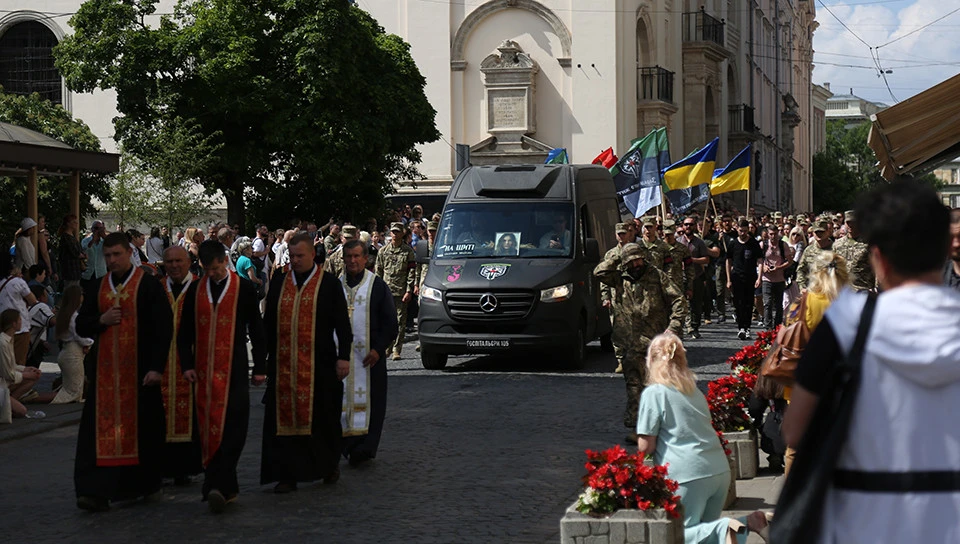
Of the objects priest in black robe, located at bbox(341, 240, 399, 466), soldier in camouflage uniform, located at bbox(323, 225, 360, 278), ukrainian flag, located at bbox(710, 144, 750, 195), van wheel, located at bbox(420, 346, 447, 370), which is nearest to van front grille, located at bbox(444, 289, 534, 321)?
van wheel, located at bbox(420, 346, 447, 370)

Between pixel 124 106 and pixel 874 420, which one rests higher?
pixel 124 106

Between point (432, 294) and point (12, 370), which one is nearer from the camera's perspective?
point (12, 370)

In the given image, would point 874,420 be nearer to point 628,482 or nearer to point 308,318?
point 628,482

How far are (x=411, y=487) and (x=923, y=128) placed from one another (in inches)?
238

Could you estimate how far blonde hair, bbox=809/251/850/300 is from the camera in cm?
861

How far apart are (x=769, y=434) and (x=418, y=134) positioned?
104 ft

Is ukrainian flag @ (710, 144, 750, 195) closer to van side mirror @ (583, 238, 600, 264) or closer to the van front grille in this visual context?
van side mirror @ (583, 238, 600, 264)

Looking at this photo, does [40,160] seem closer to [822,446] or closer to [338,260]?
[338,260]

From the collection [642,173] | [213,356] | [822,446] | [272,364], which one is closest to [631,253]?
[272,364]

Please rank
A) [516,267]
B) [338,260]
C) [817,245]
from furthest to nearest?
[338,260] → [516,267] → [817,245]

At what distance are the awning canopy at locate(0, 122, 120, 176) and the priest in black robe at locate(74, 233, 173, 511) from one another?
1153cm

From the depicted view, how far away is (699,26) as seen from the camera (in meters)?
56.4

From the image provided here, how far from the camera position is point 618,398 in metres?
15.0

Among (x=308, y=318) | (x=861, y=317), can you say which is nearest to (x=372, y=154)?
(x=308, y=318)
